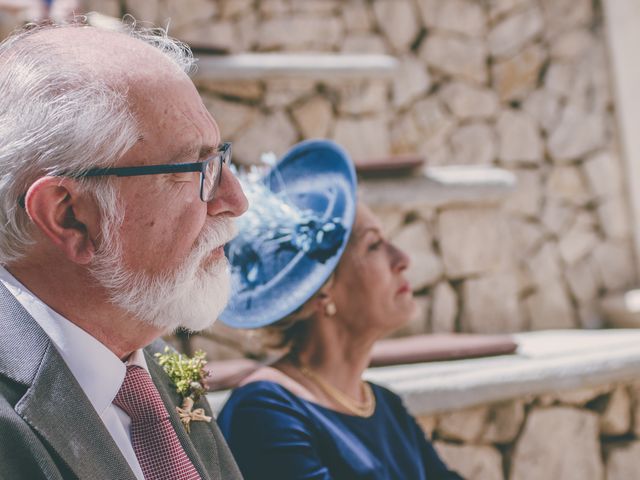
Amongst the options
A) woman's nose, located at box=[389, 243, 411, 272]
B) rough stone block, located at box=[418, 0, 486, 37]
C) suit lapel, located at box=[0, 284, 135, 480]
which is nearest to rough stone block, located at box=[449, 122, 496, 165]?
rough stone block, located at box=[418, 0, 486, 37]

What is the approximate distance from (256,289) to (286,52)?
2417 millimetres

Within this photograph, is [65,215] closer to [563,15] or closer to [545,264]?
[545,264]

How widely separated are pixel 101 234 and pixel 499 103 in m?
3.66

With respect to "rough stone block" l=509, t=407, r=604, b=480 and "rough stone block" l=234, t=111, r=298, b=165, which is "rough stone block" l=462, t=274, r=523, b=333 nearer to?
"rough stone block" l=509, t=407, r=604, b=480

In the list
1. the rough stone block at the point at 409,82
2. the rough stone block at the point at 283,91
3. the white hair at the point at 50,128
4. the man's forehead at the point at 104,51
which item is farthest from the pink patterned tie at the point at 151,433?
the rough stone block at the point at 409,82

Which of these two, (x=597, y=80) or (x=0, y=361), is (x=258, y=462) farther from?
(x=597, y=80)

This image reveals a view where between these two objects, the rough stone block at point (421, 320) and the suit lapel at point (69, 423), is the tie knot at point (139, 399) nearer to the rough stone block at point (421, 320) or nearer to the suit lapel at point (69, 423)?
the suit lapel at point (69, 423)

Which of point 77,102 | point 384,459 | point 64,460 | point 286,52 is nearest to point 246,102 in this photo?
point 286,52

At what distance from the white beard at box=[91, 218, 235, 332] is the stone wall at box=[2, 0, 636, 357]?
2.37 metres

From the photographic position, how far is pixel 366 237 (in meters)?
1.99

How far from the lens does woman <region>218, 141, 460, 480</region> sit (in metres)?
1.75

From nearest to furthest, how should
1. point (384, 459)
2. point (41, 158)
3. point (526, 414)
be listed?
point (41, 158)
point (384, 459)
point (526, 414)

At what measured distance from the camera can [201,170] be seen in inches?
45.6

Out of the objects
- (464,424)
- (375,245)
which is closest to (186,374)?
(375,245)
